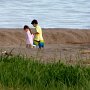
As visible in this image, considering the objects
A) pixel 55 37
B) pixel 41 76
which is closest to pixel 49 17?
pixel 55 37

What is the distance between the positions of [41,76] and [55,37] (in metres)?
14.5

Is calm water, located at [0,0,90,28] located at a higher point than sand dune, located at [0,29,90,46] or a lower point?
higher

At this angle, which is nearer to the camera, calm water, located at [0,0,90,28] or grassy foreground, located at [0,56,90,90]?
grassy foreground, located at [0,56,90,90]

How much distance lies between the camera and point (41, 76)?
36.7ft

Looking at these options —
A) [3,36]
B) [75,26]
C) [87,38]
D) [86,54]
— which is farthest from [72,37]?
[86,54]

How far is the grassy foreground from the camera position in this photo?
34.6 feet

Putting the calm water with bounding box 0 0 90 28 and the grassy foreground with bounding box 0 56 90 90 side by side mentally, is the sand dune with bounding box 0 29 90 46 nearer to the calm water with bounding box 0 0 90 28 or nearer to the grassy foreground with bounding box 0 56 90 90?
the calm water with bounding box 0 0 90 28

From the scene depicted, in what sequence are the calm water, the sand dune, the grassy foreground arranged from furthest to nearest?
the calm water
the sand dune
the grassy foreground

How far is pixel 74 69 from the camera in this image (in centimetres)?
1145

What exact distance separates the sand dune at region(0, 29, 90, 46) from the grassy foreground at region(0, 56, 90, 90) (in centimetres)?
1204

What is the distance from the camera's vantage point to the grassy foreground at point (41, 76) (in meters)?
10.5

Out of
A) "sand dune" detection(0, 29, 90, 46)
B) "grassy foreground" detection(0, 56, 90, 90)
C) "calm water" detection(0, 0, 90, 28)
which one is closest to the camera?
"grassy foreground" detection(0, 56, 90, 90)

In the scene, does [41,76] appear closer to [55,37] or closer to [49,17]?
[55,37]

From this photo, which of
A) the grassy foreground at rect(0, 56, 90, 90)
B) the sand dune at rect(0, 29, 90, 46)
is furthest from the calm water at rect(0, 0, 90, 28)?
the grassy foreground at rect(0, 56, 90, 90)
